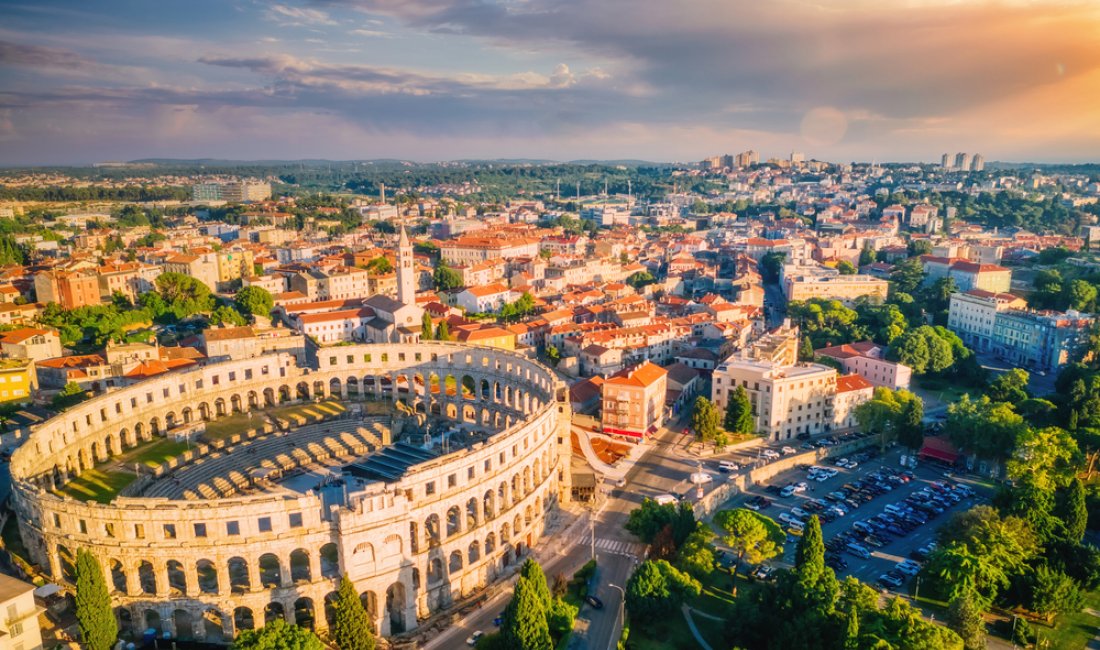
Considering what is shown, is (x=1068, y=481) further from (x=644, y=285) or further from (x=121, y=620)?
(x=644, y=285)

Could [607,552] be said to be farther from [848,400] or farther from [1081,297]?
[1081,297]

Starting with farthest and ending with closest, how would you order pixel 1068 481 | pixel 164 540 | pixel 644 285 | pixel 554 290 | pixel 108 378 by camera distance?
pixel 644 285
pixel 554 290
pixel 108 378
pixel 1068 481
pixel 164 540

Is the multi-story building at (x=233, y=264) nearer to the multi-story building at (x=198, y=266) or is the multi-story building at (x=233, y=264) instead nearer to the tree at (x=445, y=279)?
the multi-story building at (x=198, y=266)

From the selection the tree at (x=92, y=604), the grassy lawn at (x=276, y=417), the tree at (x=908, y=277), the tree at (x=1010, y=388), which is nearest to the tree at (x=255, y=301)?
the grassy lawn at (x=276, y=417)

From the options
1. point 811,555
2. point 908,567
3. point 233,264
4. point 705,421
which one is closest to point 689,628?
point 811,555

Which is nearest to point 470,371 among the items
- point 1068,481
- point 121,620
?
point 121,620

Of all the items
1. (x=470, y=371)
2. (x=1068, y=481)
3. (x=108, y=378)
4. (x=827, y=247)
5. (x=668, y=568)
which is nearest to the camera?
(x=668, y=568)
